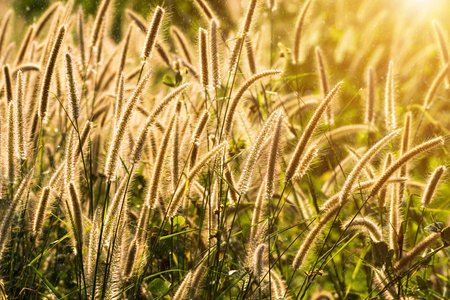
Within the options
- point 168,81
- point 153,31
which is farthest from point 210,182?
point 168,81

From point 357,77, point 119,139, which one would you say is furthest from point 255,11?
point 357,77

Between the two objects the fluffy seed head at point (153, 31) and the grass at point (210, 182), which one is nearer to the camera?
the grass at point (210, 182)

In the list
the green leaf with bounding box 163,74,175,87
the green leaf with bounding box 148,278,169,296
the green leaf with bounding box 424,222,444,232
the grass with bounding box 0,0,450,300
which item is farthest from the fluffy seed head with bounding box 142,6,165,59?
the green leaf with bounding box 424,222,444,232

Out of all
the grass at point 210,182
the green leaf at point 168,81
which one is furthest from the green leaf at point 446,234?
the green leaf at point 168,81

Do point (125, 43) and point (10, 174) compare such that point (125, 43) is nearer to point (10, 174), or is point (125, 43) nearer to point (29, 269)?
point (10, 174)

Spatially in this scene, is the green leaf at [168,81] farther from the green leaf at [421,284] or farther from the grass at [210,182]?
the green leaf at [421,284]

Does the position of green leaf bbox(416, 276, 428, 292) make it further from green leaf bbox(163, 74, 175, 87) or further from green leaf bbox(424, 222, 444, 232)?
green leaf bbox(163, 74, 175, 87)

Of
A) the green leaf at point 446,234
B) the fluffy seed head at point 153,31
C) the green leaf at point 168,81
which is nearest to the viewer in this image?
the green leaf at point 446,234

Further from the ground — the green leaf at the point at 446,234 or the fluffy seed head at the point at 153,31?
the fluffy seed head at the point at 153,31

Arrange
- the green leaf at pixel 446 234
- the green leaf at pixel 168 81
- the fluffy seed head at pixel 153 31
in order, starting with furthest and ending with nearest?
the green leaf at pixel 168 81 < the fluffy seed head at pixel 153 31 < the green leaf at pixel 446 234

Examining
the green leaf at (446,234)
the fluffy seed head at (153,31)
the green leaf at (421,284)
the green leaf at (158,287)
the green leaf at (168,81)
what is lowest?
the green leaf at (421,284)

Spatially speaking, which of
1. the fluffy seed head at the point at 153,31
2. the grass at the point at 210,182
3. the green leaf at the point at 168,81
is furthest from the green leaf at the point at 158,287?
the green leaf at the point at 168,81

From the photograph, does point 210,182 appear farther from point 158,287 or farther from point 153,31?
point 153,31

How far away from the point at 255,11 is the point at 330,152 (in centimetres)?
115
